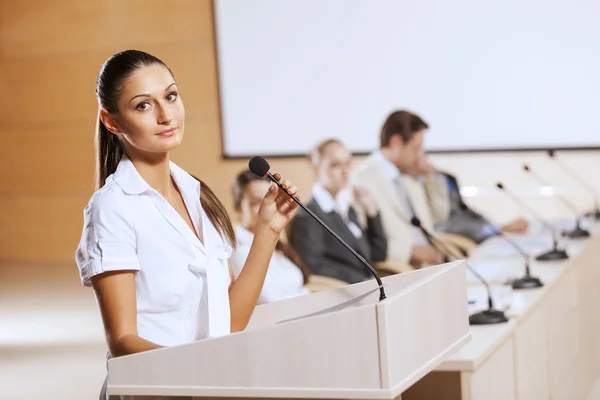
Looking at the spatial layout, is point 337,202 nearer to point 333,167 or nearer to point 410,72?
point 333,167

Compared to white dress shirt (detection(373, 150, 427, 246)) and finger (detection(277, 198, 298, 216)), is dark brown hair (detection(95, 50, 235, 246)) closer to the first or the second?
finger (detection(277, 198, 298, 216))

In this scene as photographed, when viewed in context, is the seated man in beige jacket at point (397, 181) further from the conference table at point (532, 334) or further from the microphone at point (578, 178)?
the microphone at point (578, 178)

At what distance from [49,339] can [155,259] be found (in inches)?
179

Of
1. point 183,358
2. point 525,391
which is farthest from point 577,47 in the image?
point 183,358

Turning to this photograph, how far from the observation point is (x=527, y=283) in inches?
146

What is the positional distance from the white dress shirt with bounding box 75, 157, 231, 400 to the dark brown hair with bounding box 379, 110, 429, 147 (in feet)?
12.3

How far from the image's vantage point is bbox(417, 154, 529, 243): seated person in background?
18.6 feet

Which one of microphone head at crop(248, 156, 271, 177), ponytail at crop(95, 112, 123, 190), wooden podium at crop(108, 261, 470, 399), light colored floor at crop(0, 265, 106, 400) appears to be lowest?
light colored floor at crop(0, 265, 106, 400)

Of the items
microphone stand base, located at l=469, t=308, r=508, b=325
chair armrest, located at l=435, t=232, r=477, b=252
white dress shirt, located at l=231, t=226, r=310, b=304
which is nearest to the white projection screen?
chair armrest, located at l=435, t=232, r=477, b=252

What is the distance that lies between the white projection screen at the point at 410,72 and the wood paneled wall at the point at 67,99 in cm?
31

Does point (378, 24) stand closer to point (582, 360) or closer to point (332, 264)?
point (332, 264)

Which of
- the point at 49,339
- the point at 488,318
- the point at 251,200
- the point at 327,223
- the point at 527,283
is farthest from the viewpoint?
the point at 49,339

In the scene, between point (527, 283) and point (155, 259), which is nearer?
point (155, 259)

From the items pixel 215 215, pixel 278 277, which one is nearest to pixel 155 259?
pixel 215 215
